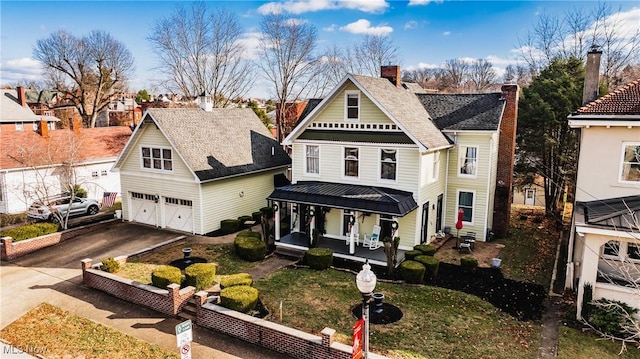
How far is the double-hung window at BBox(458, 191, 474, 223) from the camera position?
22984 millimetres

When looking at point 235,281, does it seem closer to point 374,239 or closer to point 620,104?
point 374,239

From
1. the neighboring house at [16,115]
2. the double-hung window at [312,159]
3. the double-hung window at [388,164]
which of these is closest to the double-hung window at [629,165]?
the double-hung window at [388,164]

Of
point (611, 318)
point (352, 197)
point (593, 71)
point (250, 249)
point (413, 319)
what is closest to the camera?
point (611, 318)

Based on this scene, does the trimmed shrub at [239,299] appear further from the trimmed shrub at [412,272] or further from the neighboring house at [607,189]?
the neighboring house at [607,189]

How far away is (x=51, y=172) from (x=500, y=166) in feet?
99.5

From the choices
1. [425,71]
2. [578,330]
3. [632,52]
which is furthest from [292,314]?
[425,71]

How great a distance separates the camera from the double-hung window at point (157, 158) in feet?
77.3

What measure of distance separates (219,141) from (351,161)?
8.99m

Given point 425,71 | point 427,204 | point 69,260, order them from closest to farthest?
1. point 69,260
2. point 427,204
3. point 425,71

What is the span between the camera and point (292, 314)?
13688mm

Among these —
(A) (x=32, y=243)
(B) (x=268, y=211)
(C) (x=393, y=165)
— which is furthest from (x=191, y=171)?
(C) (x=393, y=165)

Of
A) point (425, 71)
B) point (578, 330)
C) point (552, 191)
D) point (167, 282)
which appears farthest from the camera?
point (425, 71)

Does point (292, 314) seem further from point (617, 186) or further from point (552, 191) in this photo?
point (552, 191)

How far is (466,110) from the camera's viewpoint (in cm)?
2339
